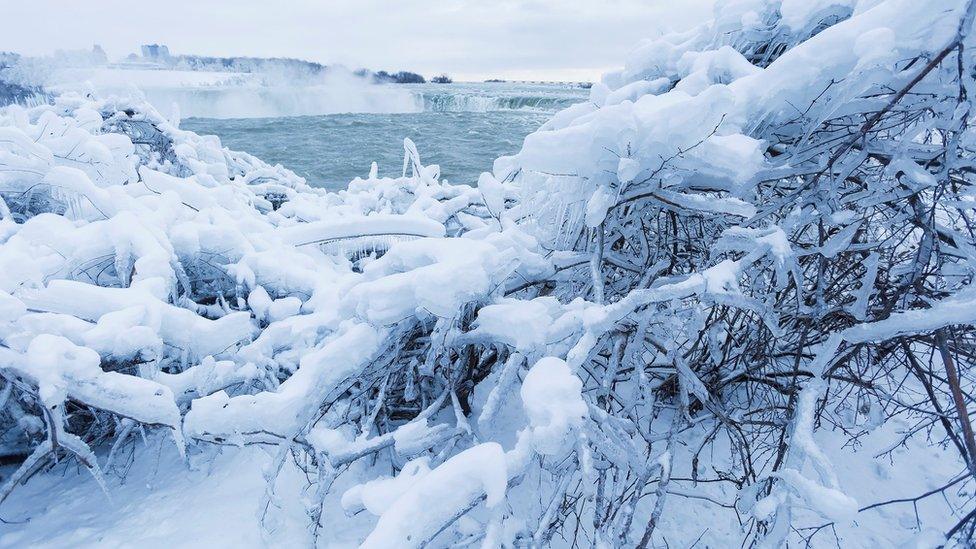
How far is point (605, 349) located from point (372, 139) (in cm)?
1730

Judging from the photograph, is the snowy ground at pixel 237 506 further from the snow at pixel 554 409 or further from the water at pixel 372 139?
the water at pixel 372 139

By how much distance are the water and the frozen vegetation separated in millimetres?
9627

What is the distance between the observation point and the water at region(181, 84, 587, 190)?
536 inches

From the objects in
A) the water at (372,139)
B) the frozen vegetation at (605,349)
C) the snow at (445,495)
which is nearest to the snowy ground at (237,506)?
the frozen vegetation at (605,349)

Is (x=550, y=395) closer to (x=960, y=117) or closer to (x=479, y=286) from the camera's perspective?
(x=479, y=286)

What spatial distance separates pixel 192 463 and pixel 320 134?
18.7 m

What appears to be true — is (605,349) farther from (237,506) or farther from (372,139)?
(372,139)

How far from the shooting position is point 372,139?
59.4ft

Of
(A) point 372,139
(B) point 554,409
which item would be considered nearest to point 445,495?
(B) point 554,409

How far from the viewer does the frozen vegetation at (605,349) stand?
154 cm

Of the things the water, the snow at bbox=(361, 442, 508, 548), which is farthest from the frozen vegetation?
the water

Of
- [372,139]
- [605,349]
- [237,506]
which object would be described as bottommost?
[237,506]

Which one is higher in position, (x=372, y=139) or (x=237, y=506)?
(x=372, y=139)

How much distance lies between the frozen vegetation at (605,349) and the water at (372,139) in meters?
9.63
